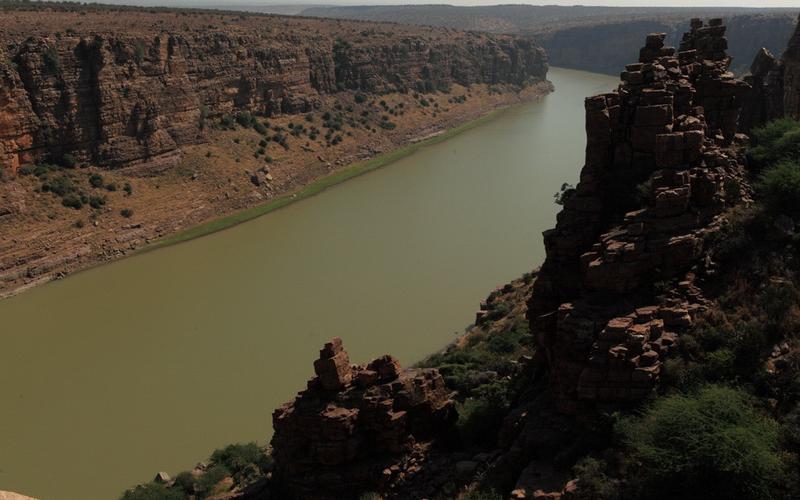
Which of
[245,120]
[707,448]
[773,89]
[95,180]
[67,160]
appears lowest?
[95,180]

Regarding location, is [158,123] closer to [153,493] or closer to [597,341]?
[153,493]

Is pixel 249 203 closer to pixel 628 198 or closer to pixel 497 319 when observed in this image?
pixel 497 319

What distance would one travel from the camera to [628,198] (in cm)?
973

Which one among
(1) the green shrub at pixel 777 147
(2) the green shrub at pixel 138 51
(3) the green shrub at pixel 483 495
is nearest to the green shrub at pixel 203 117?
(2) the green shrub at pixel 138 51

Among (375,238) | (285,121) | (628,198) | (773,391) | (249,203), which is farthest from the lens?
(285,121)

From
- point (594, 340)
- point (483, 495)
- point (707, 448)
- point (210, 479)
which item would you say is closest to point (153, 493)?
point (210, 479)

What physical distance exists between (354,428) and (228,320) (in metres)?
12.4

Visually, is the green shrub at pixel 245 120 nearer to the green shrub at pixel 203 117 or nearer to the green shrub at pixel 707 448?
the green shrub at pixel 203 117

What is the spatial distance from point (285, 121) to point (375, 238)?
16433 millimetres

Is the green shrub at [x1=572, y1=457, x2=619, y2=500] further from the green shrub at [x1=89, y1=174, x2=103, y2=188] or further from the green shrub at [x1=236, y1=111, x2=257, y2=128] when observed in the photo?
the green shrub at [x1=236, y1=111, x2=257, y2=128]

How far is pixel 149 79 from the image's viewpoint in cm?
3347

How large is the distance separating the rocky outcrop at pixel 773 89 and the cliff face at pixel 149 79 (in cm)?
2394

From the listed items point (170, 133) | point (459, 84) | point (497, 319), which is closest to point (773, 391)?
point (497, 319)

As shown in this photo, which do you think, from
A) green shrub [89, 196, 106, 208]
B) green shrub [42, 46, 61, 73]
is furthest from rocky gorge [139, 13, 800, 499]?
green shrub [42, 46, 61, 73]
